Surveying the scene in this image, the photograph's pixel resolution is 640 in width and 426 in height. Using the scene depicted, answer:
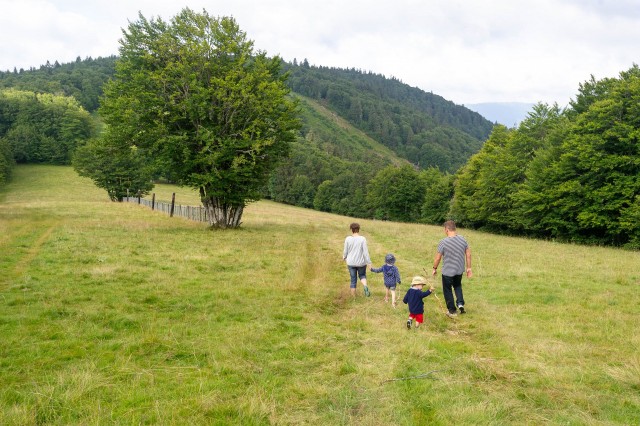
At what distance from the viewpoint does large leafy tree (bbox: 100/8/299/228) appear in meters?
26.2

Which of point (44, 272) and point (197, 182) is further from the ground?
point (197, 182)

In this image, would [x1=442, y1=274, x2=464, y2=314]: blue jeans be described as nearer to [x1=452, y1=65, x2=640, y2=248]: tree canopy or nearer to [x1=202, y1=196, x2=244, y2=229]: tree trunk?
[x1=202, y1=196, x2=244, y2=229]: tree trunk

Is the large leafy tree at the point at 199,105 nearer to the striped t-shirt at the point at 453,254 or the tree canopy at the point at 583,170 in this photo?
the striped t-shirt at the point at 453,254

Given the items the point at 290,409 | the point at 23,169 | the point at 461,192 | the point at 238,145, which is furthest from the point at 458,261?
the point at 23,169

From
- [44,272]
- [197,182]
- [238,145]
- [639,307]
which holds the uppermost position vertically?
[238,145]

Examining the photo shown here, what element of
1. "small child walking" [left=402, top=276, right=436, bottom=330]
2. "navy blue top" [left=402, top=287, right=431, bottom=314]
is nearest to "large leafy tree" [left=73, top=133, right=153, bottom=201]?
"small child walking" [left=402, top=276, right=436, bottom=330]

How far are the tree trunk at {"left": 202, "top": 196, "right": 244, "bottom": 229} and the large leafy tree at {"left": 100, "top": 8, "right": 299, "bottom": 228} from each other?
62 centimetres

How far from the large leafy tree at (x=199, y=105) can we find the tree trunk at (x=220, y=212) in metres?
0.62

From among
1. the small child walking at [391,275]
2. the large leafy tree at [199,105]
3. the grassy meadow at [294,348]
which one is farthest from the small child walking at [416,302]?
the large leafy tree at [199,105]

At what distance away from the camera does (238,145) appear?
26453mm

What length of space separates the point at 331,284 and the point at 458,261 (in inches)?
196

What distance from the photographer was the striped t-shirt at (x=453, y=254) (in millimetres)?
10617

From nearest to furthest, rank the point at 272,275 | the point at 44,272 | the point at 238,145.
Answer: the point at 44,272, the point at 272,275, the point at 238,145

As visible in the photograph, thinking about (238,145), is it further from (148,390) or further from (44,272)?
(148,390)
